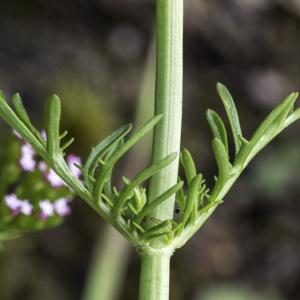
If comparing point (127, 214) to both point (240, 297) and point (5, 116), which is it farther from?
point (240, 297)

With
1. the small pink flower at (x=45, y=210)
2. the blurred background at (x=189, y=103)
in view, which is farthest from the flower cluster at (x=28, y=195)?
the blurred background at (x=189, y=103)

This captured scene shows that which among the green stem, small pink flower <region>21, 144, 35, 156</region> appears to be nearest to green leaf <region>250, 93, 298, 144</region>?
the green stem

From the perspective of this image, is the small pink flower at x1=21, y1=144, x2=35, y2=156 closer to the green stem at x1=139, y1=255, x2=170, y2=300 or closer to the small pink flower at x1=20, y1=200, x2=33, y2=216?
the small pink flower at x1=20, y1=200, x2=33, y2=216

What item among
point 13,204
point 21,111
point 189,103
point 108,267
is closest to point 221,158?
point 21,111

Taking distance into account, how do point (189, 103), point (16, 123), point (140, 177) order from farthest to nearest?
point (189, 103) < point (16, 123) < point (140, 177)

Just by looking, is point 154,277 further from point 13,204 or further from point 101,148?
point 13,204

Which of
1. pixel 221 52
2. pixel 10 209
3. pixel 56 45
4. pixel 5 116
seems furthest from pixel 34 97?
pixel 5 116

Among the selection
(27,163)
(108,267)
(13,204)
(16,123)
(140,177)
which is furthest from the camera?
(108,267)
